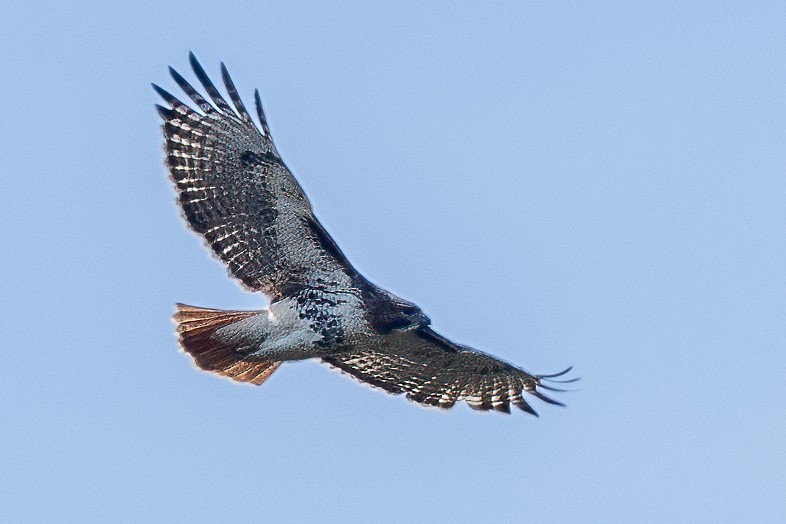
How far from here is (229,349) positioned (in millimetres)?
15023

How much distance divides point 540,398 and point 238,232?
3.74m

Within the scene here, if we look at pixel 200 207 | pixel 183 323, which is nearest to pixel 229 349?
pixel 183 323

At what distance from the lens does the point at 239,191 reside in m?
14.6

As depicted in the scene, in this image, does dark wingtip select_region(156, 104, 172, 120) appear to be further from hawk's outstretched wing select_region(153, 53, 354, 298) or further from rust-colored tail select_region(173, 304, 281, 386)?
rust-colored tail select_region(173, 304, 281, 386)

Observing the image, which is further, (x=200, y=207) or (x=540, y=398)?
(x=540, y=398)

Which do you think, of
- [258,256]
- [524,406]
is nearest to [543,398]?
[524,406]

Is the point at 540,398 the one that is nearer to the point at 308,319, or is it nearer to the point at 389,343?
the point at 389,343

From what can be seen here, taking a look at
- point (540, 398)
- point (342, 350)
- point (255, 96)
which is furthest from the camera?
point (540, 398)

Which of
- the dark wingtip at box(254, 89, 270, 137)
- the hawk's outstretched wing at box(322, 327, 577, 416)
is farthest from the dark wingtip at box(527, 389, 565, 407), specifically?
the dark wingtip at box(254, 89, 270, 137)

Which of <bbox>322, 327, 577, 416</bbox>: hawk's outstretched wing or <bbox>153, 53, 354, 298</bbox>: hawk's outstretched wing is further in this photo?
<bbox>322, 327, 577, 416</bbox>: hawk's outstretched wing

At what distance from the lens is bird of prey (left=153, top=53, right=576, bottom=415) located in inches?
572

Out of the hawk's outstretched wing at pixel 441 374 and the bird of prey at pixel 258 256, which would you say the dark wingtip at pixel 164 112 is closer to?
the bird of prey at pixel 258 256

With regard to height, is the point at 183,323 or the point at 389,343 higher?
the point at 389,343

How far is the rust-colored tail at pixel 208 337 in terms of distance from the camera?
1495 cm
